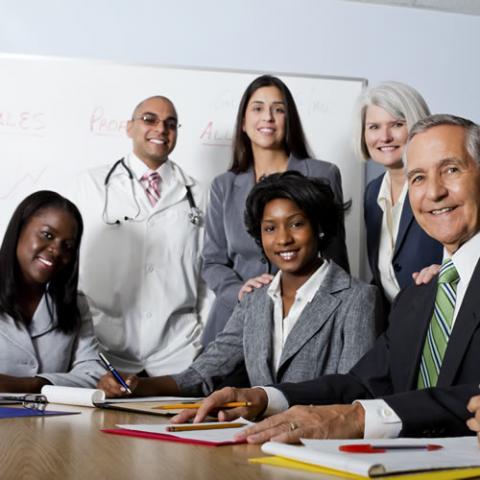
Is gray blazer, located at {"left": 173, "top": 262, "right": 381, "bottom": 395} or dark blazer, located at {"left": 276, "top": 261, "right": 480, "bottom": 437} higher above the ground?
gray blazer, located at {"left": 173, "top": 262, "right": 381, "bottom": 395}

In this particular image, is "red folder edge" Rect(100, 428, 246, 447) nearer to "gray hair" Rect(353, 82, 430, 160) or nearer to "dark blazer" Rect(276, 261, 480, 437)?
"dark blazer" Rect(276, 261, 480, 437)

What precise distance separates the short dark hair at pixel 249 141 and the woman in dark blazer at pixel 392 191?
0.91ft

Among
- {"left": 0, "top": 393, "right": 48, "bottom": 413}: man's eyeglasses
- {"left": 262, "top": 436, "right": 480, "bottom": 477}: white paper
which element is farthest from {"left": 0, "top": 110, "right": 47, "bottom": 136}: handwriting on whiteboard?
{"left": 262, "top": 436, "right": 480, "bottom": 477}: white paper

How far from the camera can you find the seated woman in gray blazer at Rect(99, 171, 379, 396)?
2.60 metres

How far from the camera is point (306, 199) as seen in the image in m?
2.87

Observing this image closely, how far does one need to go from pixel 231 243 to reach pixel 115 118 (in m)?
0.75

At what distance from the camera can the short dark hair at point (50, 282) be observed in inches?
121

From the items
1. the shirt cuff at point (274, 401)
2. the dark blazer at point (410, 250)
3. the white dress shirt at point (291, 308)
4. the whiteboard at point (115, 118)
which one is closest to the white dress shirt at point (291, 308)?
the white dress shirt at point (291, 308)

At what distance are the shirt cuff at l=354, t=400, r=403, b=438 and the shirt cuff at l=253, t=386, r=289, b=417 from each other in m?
0.34

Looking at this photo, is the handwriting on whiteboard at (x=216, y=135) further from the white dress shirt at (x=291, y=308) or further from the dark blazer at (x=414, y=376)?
the dark blazer at (x=414, y=376)

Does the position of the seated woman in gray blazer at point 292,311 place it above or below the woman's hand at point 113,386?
above

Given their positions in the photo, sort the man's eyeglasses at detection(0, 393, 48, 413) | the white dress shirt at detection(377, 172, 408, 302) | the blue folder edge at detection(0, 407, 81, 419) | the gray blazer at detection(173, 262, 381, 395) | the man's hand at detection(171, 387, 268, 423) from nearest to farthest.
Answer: the man's hand at detection(171, 387, 268, 423) < the blue folder edge at detection(0, 407, 81, 419) < the man's eyeglasses at detection(0, 393, 48, 413) < the gray blazer at detection(173, 262, 381, 395) < the white dress shirt at detection(377, 172, 408, 302)

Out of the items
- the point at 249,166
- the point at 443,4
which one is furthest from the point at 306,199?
the point at 443,4

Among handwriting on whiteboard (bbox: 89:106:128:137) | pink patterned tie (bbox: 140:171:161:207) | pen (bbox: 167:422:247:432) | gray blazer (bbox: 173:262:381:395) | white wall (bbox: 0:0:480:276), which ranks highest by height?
white wall (bbox: 0:0:480:276)
